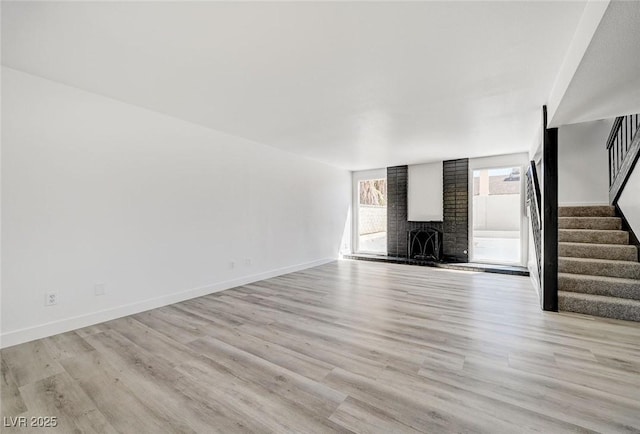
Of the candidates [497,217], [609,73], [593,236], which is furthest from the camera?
[497,217]

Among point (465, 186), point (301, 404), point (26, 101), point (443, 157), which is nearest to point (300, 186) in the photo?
point (443, 157)

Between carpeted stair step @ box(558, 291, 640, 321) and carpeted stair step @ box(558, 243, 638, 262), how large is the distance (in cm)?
75

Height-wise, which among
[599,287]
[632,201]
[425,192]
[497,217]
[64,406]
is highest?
[425,192]

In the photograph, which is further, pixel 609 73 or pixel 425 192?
pixel 425 192

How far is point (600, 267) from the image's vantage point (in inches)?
136

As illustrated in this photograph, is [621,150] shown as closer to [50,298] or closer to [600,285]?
[600,285]

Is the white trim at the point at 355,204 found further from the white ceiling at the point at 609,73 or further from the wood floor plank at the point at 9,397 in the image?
the wood floor plank at the point at 9,397

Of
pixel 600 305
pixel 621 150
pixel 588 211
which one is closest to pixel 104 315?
pixel 600 305

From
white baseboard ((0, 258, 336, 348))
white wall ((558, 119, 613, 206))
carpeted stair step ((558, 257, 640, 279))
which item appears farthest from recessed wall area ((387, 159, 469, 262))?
white baseboard ((0, 258, 336, 348))

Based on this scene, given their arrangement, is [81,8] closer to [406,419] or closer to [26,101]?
[26,101]

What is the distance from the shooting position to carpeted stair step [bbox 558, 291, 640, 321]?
293 centimetres

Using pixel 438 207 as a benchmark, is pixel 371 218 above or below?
below

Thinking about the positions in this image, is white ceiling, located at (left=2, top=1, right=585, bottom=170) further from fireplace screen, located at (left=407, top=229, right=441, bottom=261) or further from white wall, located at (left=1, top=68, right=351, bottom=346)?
fireplace screen, located at (left=407, top=229, right=441, bottom=261)

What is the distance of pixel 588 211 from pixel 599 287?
1760 millimetres
